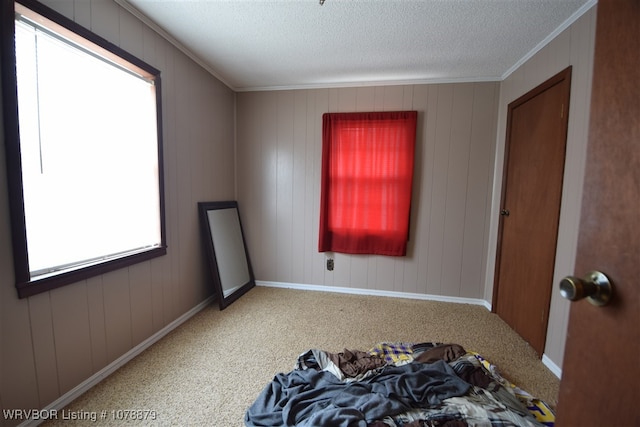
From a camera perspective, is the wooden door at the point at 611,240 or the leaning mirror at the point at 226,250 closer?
the wooden door at the point at 611,240

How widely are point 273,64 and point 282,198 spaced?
143cm

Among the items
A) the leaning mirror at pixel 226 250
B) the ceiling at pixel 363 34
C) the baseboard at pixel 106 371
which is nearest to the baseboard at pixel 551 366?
the ceiling at pixel 363 34

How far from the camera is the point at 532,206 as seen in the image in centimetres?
197

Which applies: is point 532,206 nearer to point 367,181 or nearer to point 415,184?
point 415,184

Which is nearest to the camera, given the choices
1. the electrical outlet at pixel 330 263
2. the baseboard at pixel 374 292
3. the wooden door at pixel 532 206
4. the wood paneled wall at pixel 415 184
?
the wooden door at pixel 532 206

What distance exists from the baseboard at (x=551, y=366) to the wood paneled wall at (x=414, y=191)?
37.0 inches

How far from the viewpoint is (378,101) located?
8.91ft

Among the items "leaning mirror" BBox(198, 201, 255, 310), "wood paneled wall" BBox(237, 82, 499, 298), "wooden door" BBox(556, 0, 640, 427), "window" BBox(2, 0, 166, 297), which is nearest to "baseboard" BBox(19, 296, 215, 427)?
"leaning mirror" BBox(198, 201, 255, 310)

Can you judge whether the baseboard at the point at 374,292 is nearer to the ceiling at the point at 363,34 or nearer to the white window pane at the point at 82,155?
the white window pane at the point at 82,155

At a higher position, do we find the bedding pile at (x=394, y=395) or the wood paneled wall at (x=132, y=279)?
the wood paneled wall at (x=132, y=279)

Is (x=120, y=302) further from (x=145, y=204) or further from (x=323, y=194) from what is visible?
(x=323, y=194)

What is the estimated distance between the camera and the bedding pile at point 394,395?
1.21m

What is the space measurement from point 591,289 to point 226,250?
275 cm

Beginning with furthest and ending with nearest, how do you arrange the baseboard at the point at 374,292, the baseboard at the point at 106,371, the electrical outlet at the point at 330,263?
the electrical outlet at the point at 330,263 < the baseboard at the point at 374,292 < the baseboard at the point at 106,371
